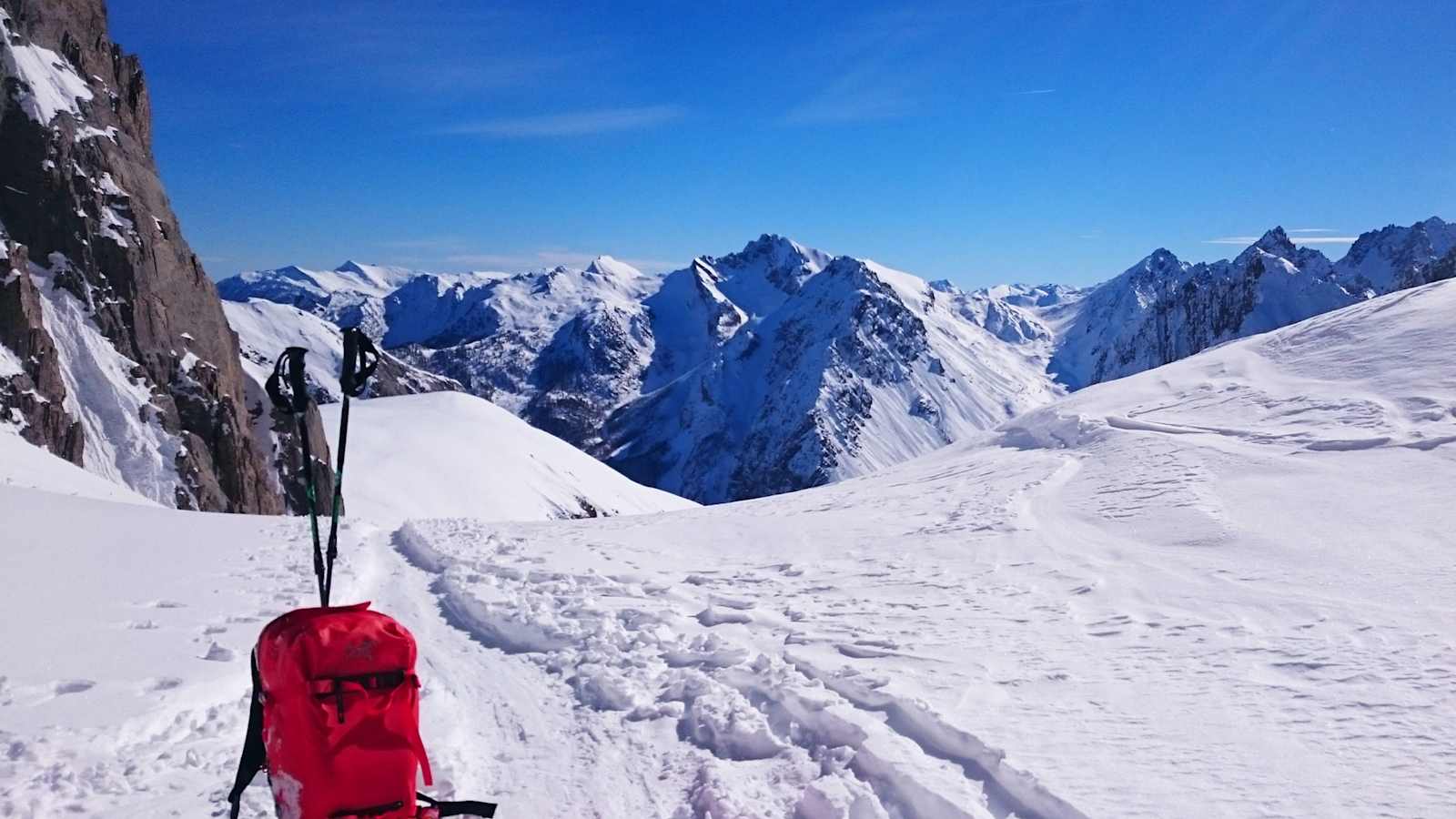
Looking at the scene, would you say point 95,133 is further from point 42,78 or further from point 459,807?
point 459,807

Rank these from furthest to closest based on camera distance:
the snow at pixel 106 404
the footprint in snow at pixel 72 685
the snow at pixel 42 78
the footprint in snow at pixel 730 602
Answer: the snow at pixel 42 78
the snow at pixel 106 404
the footprint in snow at pixel 730 602
the footprint in snow at pixel 72 685

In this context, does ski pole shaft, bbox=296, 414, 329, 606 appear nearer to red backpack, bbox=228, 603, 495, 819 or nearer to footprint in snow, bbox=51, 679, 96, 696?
red backpack, bbox=228, 603, 495, 819

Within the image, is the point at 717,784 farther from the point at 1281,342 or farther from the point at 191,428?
the point at 191,428

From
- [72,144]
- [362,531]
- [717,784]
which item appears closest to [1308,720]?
[717,784]

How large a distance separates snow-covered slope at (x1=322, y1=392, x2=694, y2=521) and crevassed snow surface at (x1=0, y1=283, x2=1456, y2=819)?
31.4 metres

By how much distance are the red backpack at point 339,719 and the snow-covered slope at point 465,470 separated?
41.7 m

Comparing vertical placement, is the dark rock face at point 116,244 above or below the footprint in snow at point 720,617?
above

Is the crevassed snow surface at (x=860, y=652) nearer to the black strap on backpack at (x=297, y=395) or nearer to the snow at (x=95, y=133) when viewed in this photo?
the black strap on backpack at (x=297, y=395)

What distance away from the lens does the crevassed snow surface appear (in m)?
5.57

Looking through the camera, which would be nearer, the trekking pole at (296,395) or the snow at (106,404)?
the trekking pole at (296,395)

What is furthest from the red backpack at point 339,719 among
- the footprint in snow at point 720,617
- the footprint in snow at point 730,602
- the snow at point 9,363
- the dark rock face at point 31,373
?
the snow at point 9,363

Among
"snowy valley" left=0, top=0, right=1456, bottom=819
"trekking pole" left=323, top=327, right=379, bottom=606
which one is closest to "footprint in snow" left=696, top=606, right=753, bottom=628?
"snowy valley" left=0, top=0, right=1456, bottom=819

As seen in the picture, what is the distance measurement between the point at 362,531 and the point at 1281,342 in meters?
30.0

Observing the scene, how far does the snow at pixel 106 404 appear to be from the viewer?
36.0 meters
